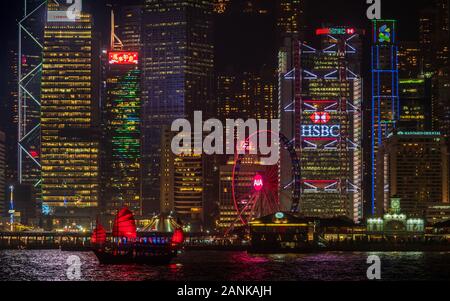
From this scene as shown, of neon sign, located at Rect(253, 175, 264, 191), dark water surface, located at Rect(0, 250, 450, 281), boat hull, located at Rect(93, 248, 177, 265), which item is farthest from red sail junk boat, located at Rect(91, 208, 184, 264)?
neon sign, located at Rect(253, 175, 264, 191)

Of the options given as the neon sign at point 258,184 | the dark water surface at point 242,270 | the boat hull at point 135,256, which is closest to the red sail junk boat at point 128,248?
the boat hull at point 135,256

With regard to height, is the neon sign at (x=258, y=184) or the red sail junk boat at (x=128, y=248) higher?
the neon sign at (x=258, y=184)

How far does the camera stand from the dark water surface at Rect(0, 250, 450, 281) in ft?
392

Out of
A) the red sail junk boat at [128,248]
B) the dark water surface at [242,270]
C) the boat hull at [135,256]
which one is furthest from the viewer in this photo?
the red sail junk boat at [128,248]

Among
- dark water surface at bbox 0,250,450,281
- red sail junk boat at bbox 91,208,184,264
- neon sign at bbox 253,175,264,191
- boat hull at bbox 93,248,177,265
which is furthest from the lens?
neon sign at bbox 253,175,264,191

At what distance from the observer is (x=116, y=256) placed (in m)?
149

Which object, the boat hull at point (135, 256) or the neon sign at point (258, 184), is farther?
the neon sign at point (258, 184)

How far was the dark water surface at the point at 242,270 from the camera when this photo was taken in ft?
392

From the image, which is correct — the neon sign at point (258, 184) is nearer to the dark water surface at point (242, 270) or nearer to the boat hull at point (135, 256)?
the dark water surface at point (242, 270)

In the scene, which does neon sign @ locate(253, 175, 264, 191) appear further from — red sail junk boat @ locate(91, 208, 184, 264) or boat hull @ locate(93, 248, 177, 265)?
boat hull @ locate(93, 248, 177, 265)

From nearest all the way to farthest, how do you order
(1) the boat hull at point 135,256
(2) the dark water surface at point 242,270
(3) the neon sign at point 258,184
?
(2) the dark water surface at point 242,270, (1) the boat hull at point 135,256, (3) the neon sign at point 258,184
